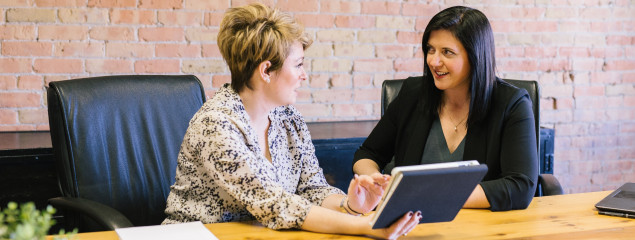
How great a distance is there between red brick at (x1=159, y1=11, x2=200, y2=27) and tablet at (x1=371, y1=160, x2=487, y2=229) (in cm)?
170

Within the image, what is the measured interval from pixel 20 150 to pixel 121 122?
1.72ft

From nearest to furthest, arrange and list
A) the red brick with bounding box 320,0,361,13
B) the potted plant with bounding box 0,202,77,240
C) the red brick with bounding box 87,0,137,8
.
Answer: the potted plant with bounding box 0,202,77,240 → the red brick with bounding box 87,0,137,8 → the red brick with bounding box 320,0,361,13

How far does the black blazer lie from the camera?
5.75 ft

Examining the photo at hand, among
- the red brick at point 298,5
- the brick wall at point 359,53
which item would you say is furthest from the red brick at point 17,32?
the red brick at point 298,5

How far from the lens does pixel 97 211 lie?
1.70 meters

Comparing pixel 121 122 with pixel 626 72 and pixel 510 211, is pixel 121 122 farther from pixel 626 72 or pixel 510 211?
pixel 626 72

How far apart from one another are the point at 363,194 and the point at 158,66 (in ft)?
4.87

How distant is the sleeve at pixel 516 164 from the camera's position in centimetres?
173

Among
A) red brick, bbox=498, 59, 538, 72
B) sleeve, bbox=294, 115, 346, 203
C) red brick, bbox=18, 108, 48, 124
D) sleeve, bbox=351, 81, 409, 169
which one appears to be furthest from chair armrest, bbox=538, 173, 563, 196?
red brick, bbox=18, 108, 48, 124

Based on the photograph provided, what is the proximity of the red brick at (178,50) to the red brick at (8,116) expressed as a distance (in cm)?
61

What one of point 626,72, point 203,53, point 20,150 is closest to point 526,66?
point 626,72

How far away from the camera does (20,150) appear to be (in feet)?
7.50

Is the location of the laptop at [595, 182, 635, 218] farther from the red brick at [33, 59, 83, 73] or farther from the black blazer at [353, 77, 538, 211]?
the red brick at [33, 59, 83, 73]

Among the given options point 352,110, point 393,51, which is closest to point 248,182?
point 352,110
